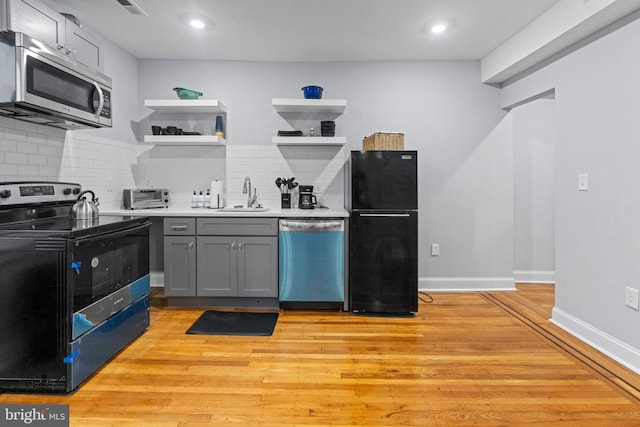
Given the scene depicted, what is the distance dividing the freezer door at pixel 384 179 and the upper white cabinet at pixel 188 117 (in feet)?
5.02

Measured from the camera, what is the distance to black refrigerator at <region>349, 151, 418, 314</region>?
11.0 ft

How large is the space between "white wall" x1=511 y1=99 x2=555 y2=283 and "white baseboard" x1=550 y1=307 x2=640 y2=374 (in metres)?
1.50

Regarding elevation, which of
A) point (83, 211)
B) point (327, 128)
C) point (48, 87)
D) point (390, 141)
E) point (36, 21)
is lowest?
point (83, 211)

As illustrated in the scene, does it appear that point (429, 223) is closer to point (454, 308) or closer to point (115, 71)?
point (454, 308)

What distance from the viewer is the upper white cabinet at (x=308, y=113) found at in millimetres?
3688

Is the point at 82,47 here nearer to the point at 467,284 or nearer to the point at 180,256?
the point at 180,256

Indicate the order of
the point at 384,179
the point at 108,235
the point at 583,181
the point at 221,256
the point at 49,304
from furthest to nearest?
the point at 221,256 → the point at 384,179 → the point at 583,181 → the point at 108,235 → the point at 49,304

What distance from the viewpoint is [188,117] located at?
4.05m

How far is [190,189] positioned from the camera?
4.09 metres

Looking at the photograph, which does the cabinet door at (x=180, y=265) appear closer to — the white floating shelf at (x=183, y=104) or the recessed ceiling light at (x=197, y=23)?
the white floating shelf at (x=183, y=104)

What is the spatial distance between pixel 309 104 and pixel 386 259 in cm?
→ 170

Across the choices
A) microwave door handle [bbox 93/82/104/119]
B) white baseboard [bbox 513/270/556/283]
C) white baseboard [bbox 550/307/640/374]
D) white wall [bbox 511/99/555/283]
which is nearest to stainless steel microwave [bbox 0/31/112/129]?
microwave door handle [bbox 93/82/104/119]

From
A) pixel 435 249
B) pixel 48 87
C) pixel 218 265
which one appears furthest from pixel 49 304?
pixel 435 249

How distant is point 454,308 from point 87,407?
2.99m
